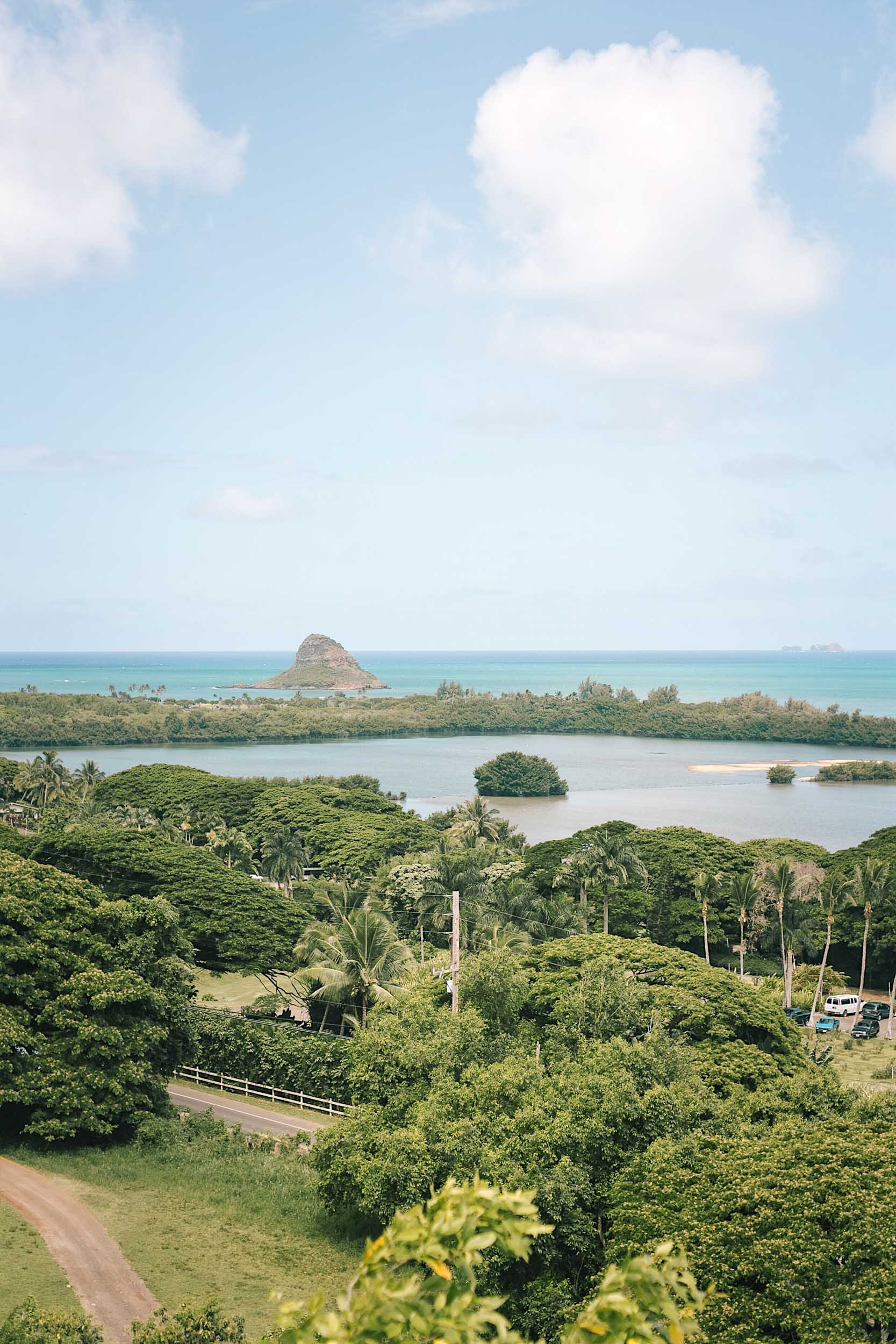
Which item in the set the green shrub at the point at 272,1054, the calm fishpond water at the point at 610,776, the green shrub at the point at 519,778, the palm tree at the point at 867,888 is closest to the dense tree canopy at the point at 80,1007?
the green shrub at the point at 272,1054

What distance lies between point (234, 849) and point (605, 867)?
2120 cm

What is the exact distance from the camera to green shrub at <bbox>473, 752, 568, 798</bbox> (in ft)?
311

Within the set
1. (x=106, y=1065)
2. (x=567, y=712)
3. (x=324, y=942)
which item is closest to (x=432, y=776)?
(x=567, y=712)

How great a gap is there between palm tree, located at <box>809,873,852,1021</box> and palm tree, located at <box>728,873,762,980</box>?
249cm

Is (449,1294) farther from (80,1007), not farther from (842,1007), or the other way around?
(842,1007)

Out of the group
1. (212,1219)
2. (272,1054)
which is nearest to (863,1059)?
(272,1054)

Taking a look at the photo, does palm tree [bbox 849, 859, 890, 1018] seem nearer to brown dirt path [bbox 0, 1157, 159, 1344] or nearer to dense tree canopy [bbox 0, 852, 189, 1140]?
dense tree canopy [bbox 0, 852, 189, 1140]

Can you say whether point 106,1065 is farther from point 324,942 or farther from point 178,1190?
point 324,942

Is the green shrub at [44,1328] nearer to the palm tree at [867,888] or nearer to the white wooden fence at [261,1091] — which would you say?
the white wooden fence at [261,1091]

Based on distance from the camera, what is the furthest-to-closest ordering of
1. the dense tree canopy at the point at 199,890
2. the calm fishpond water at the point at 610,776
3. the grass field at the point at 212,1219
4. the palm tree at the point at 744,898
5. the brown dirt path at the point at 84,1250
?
1. the calm fishpond water at the point at 610,776
2. the palm tree at the point at 744,898
3. the dense tree canopy at the point at 199,890
4. the grass field at the point at 212,1219
5. the brown dirt path at the point at 84,1250

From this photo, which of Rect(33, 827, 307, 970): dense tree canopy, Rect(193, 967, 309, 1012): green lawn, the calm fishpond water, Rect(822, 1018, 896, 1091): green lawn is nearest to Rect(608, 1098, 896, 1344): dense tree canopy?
Rect(822, 1018, 896, 1091): green lawn

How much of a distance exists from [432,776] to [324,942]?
82.3 metres

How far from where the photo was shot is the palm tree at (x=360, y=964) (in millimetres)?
27500

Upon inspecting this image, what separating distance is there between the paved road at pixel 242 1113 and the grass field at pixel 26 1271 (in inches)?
260
